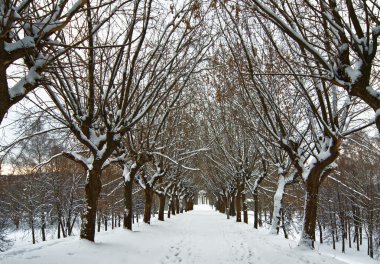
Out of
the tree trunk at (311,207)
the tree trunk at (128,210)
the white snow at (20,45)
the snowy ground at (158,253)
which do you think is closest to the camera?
the white snow at (20,45)

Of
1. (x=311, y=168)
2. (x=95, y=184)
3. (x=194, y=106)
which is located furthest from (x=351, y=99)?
(x=194, y=106)

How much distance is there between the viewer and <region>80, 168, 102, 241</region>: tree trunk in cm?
873

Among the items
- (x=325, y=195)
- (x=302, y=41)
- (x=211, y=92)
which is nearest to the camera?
(x=302, y=41)

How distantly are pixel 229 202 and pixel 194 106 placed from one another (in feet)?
50.9

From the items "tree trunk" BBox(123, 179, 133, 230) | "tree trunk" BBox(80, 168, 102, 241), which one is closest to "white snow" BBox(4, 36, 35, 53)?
"tree trunk" BBox(80, 168, 102, 241)

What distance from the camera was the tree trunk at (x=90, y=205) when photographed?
873 cm

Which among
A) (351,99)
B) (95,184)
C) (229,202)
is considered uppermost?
(351,99)

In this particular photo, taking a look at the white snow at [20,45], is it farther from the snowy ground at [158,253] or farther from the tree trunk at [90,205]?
the tree trunk at [90,205]

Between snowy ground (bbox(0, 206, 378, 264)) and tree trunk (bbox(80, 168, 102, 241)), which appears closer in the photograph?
snowy ground (bbox(0, 206, 378, 264))

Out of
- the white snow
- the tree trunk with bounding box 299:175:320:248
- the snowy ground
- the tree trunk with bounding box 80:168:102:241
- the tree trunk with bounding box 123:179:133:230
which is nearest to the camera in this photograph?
the white snow

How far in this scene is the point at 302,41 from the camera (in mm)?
5355

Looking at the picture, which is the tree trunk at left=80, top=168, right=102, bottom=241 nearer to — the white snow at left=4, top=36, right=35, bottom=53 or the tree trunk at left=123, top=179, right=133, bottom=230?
the tree trunk at left=123, top=179, right=133, bottom=230

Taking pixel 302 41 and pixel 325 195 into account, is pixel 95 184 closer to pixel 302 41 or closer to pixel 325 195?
pixel 302 41

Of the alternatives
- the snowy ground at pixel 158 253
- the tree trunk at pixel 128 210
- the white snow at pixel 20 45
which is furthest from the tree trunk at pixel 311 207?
the white snow at pixel 20 45
